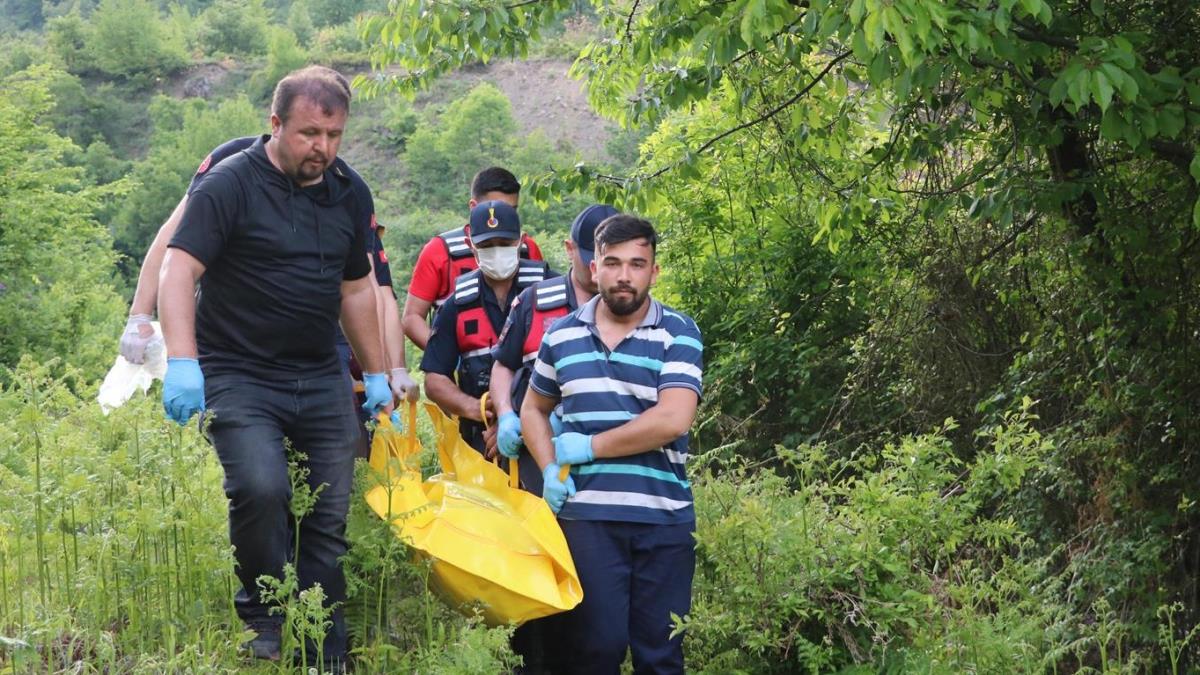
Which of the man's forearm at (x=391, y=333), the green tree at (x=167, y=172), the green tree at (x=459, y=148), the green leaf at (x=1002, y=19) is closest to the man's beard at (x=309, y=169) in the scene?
the man's forearm at (x=391, y=333)

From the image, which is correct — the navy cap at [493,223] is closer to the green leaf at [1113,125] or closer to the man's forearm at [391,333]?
the man's forearm at [391,333]

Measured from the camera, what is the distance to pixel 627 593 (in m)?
4.62

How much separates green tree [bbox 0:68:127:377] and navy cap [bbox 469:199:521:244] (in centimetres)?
2069

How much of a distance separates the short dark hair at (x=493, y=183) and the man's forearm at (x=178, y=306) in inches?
106

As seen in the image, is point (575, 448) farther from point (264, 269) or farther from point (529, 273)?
point (529, 273)

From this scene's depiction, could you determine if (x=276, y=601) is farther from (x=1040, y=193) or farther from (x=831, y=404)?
(x=831, y=404)

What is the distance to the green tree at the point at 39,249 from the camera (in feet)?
84.5

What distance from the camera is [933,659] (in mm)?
4676

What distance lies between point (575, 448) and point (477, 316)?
155 cm

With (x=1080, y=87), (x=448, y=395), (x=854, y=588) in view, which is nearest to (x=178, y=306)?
(x=448, y=395)

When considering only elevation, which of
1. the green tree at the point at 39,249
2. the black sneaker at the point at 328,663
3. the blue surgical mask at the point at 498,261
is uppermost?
the green tree at the point at 39,249

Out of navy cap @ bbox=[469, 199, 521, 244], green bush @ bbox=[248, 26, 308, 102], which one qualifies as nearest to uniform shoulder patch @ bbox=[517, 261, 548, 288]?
navy cap @ bbox=[469, 199, 521, 244]

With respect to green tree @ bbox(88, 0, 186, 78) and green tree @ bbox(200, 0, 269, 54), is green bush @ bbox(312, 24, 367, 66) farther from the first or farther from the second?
green tree @ bbox(88, 0, 186, 78)

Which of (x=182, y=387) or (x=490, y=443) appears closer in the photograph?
(x=182, y=387)
